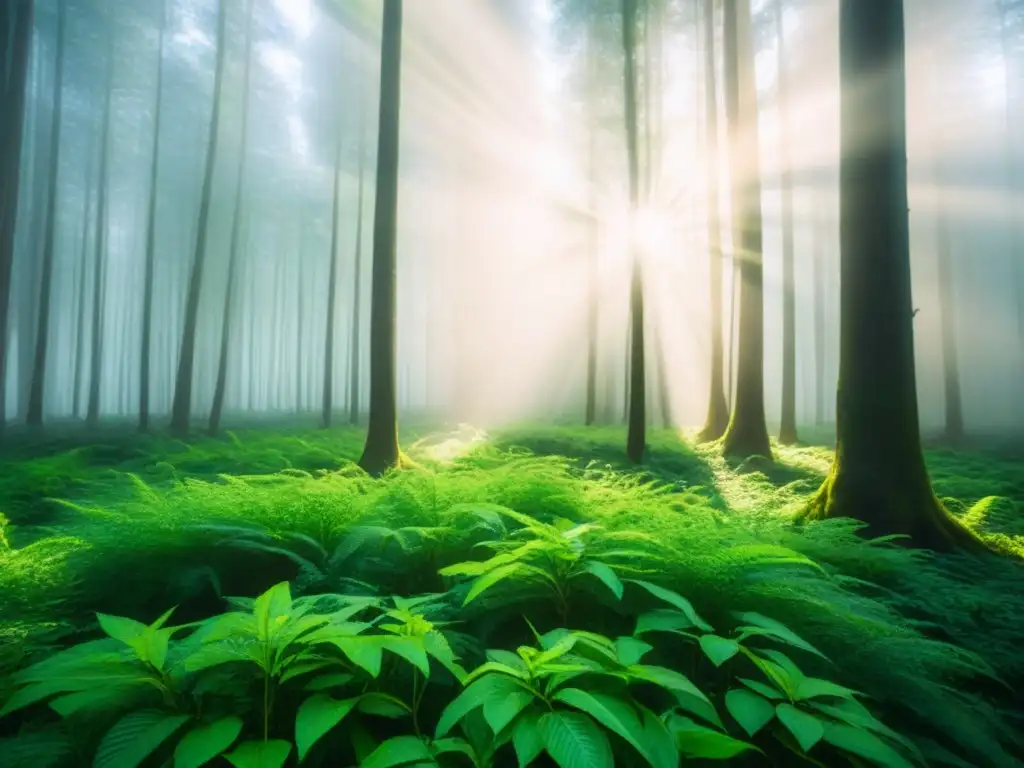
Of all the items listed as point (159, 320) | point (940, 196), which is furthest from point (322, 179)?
point (940, 196)

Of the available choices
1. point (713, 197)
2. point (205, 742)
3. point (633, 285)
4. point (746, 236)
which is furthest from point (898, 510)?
point (713, 197)

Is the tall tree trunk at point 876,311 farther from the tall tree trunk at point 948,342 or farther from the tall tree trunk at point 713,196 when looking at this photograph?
the tall tree trunk at point 948,342

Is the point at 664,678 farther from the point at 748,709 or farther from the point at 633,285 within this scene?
the point at 633,285

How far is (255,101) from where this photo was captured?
22.5 metres

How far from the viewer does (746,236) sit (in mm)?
12227

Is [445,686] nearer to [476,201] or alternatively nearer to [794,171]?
[794,171]

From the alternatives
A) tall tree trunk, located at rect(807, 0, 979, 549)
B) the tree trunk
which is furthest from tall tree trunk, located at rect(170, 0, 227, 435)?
tall tree trunk, located at rect(807, 0, 979, 549)

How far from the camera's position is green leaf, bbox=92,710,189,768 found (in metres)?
1.45

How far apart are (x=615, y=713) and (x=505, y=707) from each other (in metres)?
0.35

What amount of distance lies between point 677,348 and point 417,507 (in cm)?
2685

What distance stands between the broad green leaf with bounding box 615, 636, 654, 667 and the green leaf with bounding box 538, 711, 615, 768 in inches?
11.7

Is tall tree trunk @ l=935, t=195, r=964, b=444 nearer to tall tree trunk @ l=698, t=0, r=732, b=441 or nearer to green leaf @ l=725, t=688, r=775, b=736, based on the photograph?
tall tree trunk @ l=698, t=0, r=732, b=441

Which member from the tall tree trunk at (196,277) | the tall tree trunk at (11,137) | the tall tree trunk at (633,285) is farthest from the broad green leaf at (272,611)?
the tall tree trunk at (196,277)

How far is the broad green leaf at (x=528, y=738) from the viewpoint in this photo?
1378mm
